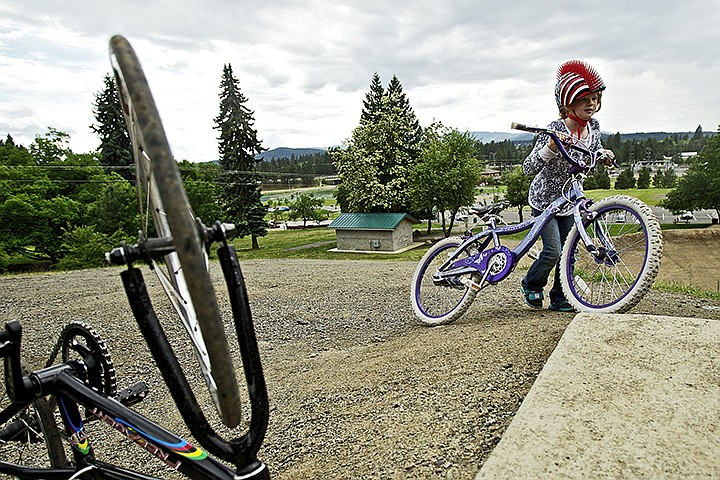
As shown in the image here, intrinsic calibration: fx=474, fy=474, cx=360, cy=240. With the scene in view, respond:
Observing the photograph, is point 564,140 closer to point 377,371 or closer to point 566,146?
point 566,146

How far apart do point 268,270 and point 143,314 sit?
11.7m

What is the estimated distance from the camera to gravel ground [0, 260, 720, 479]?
2674 millimetres

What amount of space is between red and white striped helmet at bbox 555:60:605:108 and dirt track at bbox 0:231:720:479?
2.10 m

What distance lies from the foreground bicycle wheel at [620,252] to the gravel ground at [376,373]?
1.17ft

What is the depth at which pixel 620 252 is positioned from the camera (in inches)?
165

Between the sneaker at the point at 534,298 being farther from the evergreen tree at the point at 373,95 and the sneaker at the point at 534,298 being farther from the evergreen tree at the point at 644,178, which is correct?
the evergreen tree at the point at 644,178

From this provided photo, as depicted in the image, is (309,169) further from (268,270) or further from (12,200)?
(268,270)

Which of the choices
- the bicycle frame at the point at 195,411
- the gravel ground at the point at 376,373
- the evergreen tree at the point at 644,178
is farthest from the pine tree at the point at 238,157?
the evergreen tree at the point at 644,178

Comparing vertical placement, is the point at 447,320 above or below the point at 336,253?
above

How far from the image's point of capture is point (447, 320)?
17.4 ft

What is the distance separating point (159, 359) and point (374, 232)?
101ft

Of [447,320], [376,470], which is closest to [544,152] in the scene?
[447,320]

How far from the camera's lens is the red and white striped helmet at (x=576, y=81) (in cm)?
436

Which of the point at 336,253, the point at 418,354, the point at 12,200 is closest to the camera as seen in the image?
the point at 418,354
